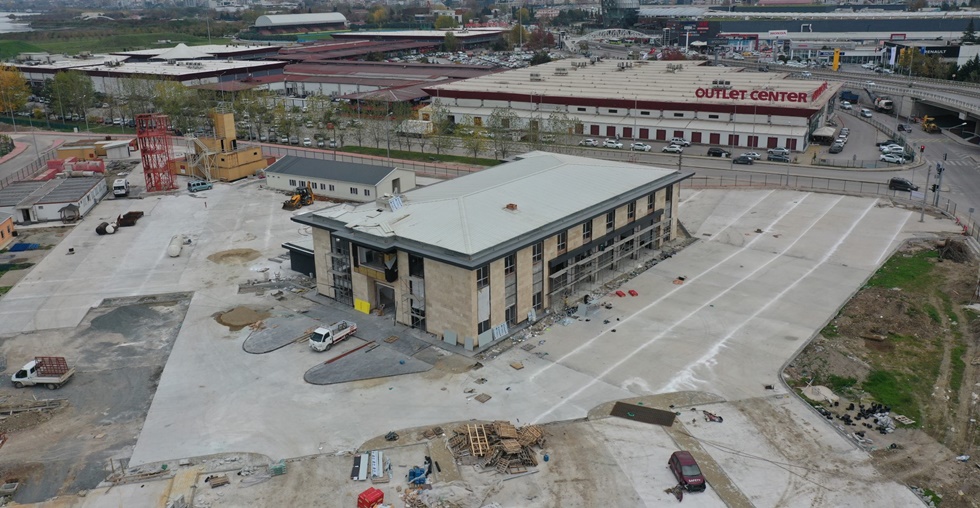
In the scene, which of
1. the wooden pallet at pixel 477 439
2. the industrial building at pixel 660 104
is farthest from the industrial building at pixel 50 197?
the wooden pallet at pixel 477 439

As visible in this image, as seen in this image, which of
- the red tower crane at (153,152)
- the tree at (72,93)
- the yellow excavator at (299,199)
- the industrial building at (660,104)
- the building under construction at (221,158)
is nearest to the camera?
the yellow excavator at (299,199)

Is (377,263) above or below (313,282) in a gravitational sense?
above

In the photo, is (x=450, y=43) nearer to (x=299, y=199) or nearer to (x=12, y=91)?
(x=12, y=91)

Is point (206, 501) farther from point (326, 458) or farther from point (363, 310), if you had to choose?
point (363, 310)

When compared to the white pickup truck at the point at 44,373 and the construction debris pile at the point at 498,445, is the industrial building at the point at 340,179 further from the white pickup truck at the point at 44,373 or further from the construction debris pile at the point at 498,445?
the construction debris pile at the point at 498,445

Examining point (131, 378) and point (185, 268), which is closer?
point (131, 378)

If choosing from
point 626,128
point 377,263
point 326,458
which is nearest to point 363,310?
point 377,263
